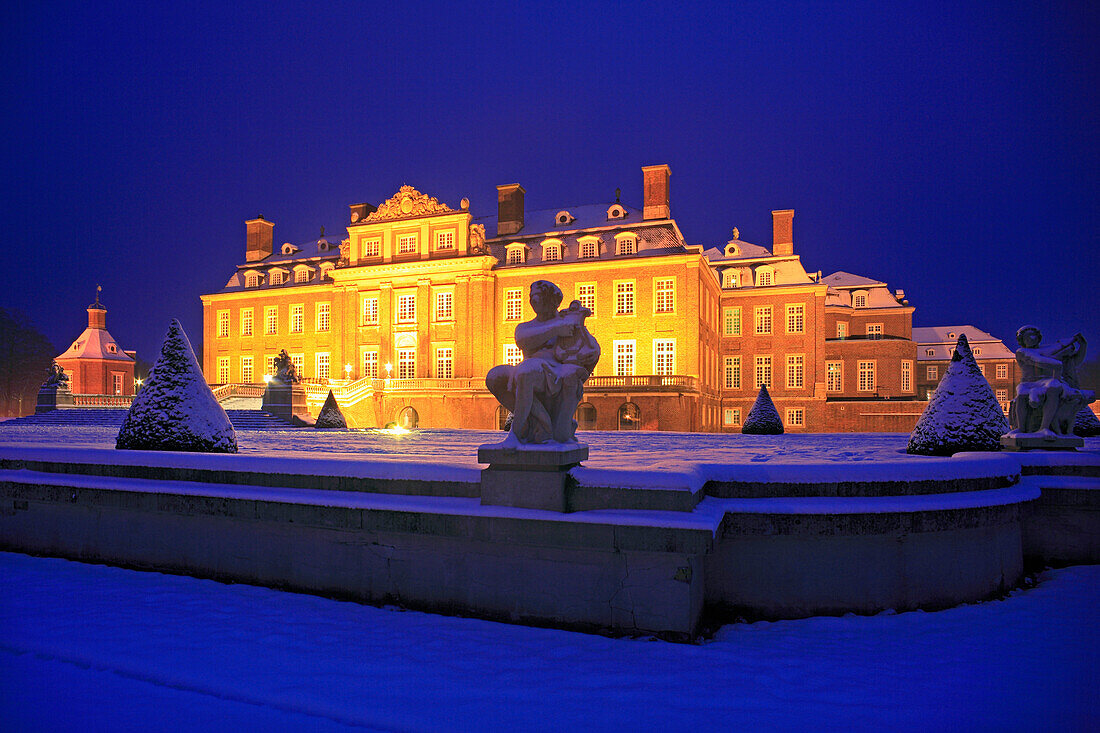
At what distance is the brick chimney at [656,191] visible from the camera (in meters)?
35.8

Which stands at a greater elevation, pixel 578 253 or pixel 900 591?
pixel 578 253

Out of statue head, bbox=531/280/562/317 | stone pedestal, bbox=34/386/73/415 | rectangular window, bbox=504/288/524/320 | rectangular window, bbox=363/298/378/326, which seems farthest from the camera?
rectangular window, bbox=363/298/378/326

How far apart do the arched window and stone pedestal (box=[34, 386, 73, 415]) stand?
2714 centimetres

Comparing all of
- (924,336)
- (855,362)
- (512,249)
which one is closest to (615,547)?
(512,249)

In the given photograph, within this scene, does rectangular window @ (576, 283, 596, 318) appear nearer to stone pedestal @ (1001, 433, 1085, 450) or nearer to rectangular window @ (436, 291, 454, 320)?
rectangular window @ (436, 291, 454, 320)

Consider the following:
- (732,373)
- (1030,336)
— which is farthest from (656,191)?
(1030,336)

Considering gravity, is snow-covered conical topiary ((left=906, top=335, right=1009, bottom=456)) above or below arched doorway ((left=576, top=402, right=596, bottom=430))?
above

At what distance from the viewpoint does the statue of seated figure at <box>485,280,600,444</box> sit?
17.8ft

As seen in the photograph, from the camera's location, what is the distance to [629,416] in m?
33.9

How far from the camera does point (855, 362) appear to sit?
142 feet

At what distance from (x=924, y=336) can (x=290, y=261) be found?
50.5 m

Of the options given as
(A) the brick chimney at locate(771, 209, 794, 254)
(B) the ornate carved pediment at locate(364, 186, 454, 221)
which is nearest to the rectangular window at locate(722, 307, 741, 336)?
(A) the brick chimney at locate(771, 209, 794, 254)

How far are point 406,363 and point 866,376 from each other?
102 ft

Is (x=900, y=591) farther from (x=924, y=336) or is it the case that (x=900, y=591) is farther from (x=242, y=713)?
(x=924, y=336)
